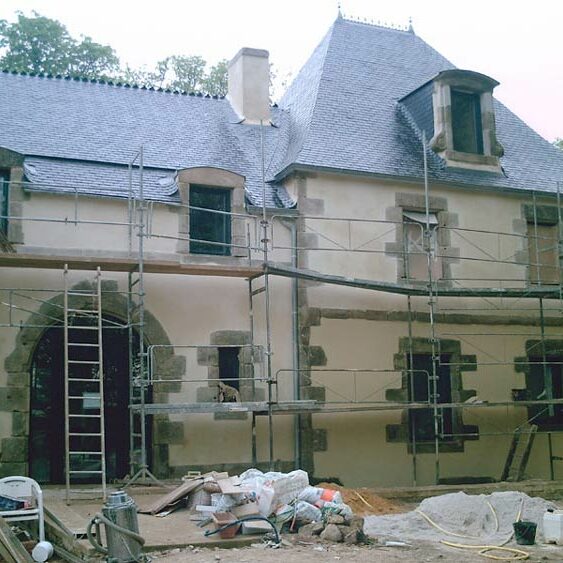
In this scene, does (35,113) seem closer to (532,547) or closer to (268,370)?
(268,370)

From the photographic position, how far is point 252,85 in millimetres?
15906

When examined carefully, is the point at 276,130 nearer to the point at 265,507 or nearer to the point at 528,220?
the point at 528,220

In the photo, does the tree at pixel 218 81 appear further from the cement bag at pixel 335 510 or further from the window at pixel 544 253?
the cement bag at pixel 335 510

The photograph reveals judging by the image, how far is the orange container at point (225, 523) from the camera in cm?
827

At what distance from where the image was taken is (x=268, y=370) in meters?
12.0

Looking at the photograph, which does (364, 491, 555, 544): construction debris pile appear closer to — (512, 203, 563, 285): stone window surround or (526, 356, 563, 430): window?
(526, 356, 563, 430): window

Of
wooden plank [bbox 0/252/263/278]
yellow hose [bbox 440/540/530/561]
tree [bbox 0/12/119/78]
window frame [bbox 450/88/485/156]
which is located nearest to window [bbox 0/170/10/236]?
wooden plank [bbox 0/252/263/278]

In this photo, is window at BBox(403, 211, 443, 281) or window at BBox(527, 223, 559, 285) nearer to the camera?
window at BBox(403, 211, 443, 281)

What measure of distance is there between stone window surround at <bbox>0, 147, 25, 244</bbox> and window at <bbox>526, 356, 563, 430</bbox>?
28.9 feet

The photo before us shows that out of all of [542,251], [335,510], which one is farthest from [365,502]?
[542,251]

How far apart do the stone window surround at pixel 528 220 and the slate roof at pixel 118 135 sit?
4.48 metres

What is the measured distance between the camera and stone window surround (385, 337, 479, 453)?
44.2ft

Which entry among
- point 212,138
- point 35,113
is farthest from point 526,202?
point 35,113

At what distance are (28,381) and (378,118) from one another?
803 centimetres
